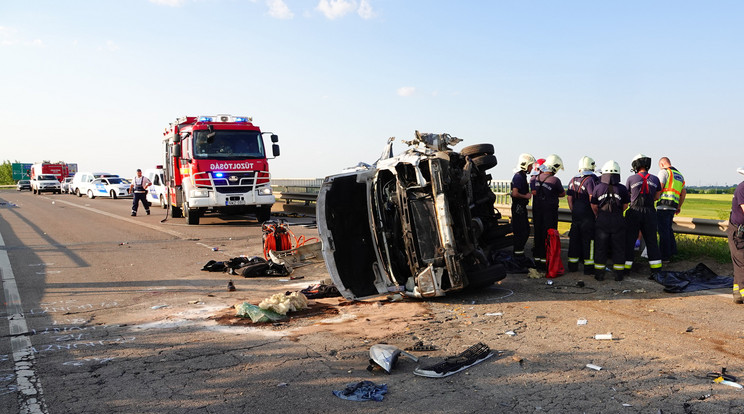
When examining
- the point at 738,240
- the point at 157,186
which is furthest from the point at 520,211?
the point at 157,186

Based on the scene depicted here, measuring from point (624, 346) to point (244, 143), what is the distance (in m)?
13.5

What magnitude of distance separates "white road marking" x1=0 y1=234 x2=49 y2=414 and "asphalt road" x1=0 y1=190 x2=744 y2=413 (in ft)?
0.05

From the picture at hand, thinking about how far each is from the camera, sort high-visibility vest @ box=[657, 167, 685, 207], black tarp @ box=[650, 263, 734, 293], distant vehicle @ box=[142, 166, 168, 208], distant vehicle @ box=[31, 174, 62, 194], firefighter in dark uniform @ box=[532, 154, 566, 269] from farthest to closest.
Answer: distant vehicle @ box=[31, 174, 62, 194]
distant vehicle @ box=[142, 166, 168, 208]
high-visibility vest @ box=[657, 167, 685, 207]
firefighter in dark uniform @ box=[532, 154, 566, 269]
black tarp @ box=[650, 263, 734, 293]

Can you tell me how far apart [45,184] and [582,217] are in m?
51.6

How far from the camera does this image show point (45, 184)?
49.6 metres

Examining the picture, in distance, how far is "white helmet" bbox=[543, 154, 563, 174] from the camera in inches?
350

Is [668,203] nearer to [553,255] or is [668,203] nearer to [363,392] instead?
[553,255]

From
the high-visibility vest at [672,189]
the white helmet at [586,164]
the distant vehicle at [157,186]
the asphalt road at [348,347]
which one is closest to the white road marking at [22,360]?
the asphalt road at [348,347]

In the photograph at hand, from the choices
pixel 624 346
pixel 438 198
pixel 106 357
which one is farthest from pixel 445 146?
pixel 106 357

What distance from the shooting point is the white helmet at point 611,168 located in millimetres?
8031

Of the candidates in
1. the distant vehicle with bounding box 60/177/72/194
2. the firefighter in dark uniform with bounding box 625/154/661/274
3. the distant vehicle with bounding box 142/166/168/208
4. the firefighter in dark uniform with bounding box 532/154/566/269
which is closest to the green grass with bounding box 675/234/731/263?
the firefighter in dark uniform with bounding box 625/154/661/274

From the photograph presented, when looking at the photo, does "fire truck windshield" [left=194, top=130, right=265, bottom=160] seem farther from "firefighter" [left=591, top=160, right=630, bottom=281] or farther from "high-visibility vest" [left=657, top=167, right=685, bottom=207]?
"high-visibility vest" [left=657, top=167, right=685, bottom=207]

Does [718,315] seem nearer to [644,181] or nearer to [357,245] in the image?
[644,181]

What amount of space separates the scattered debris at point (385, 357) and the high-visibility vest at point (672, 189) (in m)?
6.16
